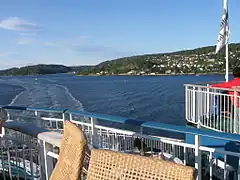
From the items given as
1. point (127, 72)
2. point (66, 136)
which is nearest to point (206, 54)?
point (127, 72)

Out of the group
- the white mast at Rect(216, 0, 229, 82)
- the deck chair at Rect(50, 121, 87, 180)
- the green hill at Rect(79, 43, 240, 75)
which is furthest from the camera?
the green hill at Rect(79, 43, 240, 75)

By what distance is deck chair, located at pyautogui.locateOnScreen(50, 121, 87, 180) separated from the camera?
5.54 feet

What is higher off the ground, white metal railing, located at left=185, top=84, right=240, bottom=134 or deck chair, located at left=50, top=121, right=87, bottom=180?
deck chair, located at left=50, top=121, right=87, bottom=180

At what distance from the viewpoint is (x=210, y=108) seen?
805cm

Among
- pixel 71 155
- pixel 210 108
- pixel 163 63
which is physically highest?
pixel 163 63

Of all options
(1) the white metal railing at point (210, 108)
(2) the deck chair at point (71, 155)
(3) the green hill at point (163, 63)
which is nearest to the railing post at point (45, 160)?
(2) the deck chair at point (71, 155)

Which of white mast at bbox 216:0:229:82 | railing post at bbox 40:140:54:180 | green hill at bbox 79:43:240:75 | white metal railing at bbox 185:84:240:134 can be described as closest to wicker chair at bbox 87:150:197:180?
railing post at bbox 40:140:54:180

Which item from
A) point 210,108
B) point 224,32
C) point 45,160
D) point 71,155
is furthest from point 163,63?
point 71,155

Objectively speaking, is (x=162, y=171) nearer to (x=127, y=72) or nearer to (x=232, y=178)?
(x=232, y=178)

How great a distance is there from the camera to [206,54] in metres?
100

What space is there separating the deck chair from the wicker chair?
107 millimetres

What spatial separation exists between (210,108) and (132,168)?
273 inches

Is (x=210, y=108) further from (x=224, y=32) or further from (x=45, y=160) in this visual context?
(x=45, y=160)

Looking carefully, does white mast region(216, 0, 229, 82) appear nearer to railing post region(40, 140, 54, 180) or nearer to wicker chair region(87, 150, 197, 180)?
railing post region(40, 140, 54, 180)
